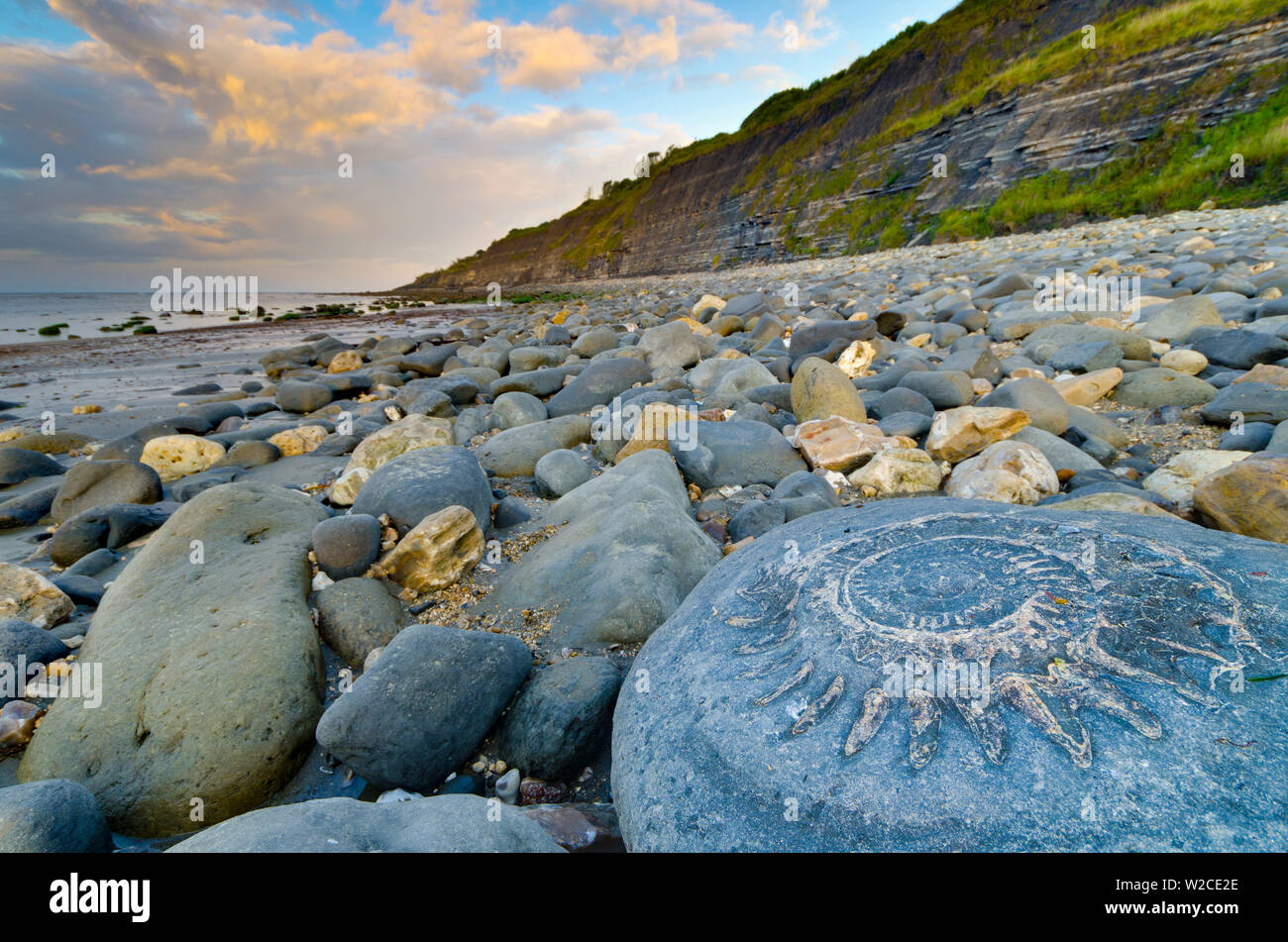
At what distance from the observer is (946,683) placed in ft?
4.10

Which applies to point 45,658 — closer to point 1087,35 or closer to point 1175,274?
point 1175,274

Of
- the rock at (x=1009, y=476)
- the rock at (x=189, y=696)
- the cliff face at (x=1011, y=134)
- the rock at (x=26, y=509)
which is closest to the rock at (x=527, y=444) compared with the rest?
the rock at (x=189, y=696)

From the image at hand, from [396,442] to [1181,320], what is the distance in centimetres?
622

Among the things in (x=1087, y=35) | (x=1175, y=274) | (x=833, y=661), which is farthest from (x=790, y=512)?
(x=1087, y=35)

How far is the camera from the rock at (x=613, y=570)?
2207 millimetres

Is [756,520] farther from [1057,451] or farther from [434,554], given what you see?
[1057,451]

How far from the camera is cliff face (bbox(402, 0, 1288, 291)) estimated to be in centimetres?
1531

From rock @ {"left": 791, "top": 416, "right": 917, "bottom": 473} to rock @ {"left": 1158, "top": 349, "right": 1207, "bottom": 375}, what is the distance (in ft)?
7.32

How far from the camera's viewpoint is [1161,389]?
3775mm

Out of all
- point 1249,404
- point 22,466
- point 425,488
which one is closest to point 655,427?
point 425,488

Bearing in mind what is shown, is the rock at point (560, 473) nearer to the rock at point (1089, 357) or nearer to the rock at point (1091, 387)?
the rock at point (1091, 387)

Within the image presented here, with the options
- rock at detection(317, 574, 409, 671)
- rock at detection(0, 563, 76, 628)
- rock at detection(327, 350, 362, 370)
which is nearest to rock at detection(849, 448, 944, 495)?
rock at detection(317, 574, 409, 671)

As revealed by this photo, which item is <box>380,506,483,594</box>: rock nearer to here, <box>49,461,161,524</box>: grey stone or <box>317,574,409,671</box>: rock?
<box>317,574,409,671</box>: rock

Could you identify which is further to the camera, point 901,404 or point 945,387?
point 945,387
